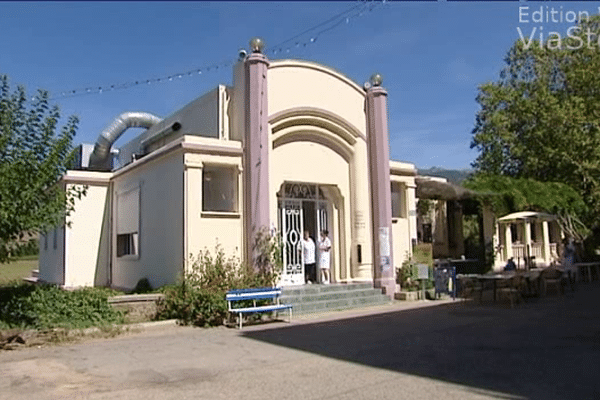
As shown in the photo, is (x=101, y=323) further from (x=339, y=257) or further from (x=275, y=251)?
(x=339, y=257)

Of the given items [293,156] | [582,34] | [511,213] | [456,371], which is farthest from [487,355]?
[582,34]

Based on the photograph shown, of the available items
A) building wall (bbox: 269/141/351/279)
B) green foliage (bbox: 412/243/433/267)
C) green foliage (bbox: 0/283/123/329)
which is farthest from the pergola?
green foliage (bbox: 0/283/123/329)

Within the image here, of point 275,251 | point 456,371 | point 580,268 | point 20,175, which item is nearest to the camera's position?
point 456,371

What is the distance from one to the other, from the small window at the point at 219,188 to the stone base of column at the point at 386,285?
4740 millimetres

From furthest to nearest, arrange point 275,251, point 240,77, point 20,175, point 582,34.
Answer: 1. point 582,34
2. point 240,77
3. point 275,251
4. point 20,175

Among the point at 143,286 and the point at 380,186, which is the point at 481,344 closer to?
the point at 380,186

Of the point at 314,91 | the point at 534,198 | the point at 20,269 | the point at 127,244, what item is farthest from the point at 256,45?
the point at 20,269

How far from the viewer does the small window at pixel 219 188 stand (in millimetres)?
14281

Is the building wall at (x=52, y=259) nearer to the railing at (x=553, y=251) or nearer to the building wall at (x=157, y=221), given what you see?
the building wall at (x=157, y=221)

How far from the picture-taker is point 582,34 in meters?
29.1

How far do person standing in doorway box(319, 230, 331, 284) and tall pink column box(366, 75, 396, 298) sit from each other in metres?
1.41

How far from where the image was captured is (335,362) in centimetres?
785

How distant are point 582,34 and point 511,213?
12530 millimetres

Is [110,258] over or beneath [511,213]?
beneath
